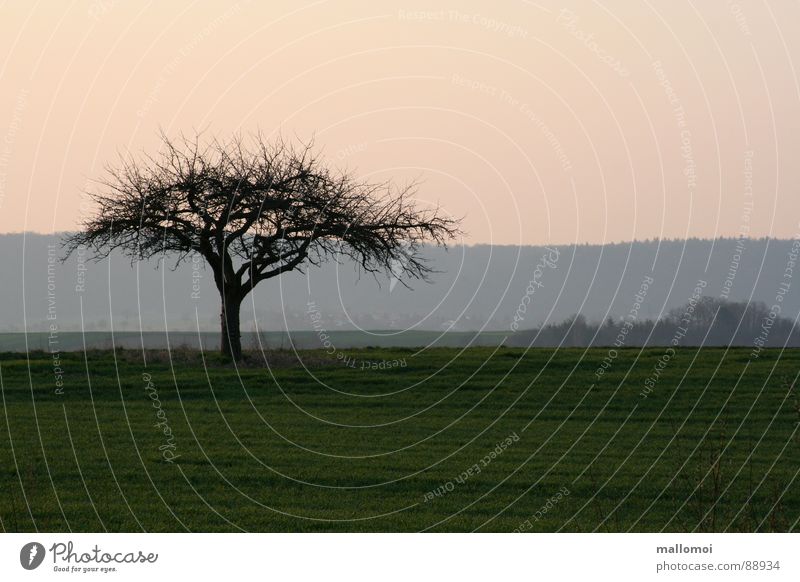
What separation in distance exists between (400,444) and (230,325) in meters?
17.1

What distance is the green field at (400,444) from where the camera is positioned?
14047mm

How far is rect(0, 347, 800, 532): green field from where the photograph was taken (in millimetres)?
14047

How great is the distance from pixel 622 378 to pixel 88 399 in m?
15.1

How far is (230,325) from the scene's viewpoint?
3628 centimetres

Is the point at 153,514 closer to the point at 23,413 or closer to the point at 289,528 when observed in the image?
the point at 289,528
